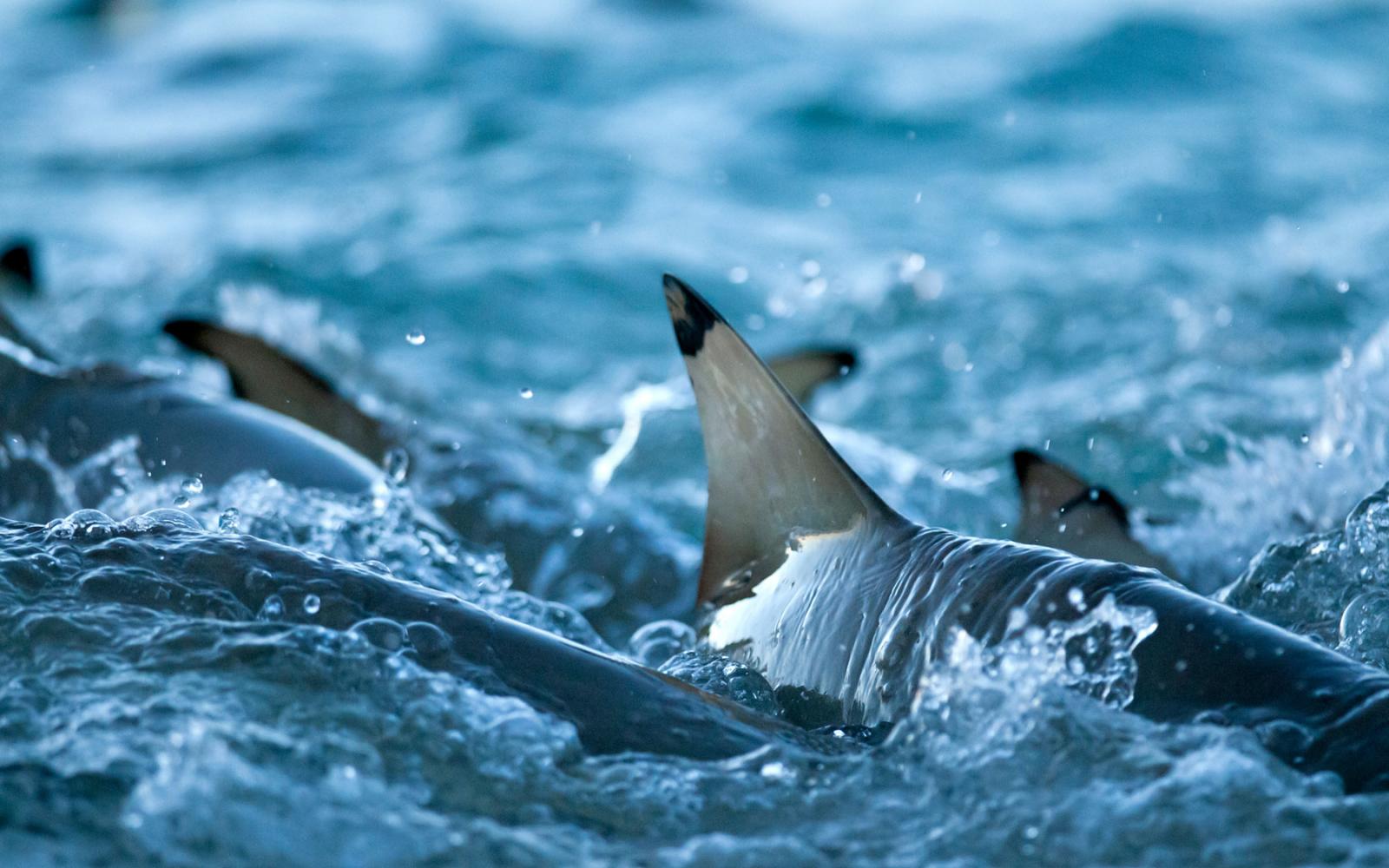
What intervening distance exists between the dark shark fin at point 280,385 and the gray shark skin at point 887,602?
5.55 ft

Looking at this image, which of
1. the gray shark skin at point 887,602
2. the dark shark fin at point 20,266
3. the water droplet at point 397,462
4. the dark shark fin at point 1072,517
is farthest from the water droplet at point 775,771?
the dark shark fin at point 20,266

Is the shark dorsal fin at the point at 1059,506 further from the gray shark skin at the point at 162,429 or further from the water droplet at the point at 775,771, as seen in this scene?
the gray shark skin at the point at 162,429

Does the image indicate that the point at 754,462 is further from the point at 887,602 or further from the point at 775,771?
the point at 775,771

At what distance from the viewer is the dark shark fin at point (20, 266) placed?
525 cm

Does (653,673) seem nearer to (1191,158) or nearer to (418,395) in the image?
(418,395)

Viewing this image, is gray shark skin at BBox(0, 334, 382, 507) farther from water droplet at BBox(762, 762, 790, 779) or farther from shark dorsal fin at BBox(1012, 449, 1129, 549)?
water droplet at BBox(762, 762, 790, 779)

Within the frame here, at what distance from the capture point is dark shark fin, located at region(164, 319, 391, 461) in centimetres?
378

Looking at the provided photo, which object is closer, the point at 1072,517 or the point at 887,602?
the point at 887,602

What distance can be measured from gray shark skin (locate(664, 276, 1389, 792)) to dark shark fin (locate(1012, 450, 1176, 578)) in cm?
81

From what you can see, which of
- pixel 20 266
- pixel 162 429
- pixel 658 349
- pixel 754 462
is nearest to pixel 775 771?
pixel 754 462

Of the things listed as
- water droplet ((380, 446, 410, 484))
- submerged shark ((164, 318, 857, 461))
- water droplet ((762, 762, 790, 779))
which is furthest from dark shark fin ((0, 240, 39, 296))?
water droplet ((762, 762, 790, 779))

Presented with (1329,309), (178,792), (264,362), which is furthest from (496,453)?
(1329,309)

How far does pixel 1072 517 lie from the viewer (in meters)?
3.00

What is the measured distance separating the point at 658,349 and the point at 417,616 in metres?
4.47
